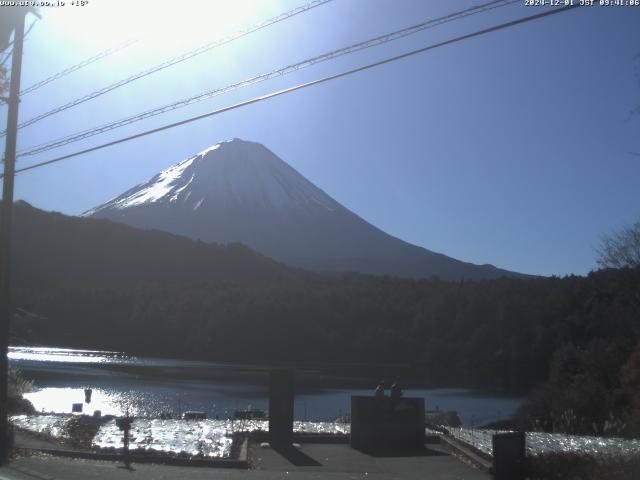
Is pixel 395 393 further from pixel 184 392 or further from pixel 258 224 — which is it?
pixel 258 224

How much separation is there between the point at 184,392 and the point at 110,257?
199 ft

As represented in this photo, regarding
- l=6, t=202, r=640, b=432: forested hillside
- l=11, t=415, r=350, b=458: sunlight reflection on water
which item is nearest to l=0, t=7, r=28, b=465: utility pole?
l=11, t=415, r=350, b=458: sunlight reflection on water

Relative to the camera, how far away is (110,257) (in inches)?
3964

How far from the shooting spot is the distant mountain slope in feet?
306

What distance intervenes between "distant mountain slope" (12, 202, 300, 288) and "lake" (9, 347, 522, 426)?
30380mm

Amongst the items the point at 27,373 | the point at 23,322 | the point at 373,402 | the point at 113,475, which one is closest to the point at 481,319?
the point at 27,373

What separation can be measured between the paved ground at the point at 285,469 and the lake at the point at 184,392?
14.8m

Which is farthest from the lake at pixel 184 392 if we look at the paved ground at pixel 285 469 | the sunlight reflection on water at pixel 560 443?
the paved ground at pixel 285 469

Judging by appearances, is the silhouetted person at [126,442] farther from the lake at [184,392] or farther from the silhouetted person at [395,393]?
the lake at [184,392]

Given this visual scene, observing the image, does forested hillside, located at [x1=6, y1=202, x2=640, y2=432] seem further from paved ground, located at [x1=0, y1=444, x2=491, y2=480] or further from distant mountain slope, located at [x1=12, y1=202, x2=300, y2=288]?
paved ground, located at [x1=0, y1=444, x2=491, y2=480]

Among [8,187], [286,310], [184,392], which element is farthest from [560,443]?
[286,310]

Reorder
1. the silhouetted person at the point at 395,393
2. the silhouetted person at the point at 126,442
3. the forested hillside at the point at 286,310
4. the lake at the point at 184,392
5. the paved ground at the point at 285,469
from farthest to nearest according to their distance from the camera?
the forested hillside at the point at 286,310
the lake at the point at 184,392
the silhouetted person at the point at 395,393
the silhouetted person at the point at 126,442
the paved ground at the point at 285,469

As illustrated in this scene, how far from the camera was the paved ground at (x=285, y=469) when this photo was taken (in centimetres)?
1155

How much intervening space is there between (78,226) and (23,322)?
8124cm
